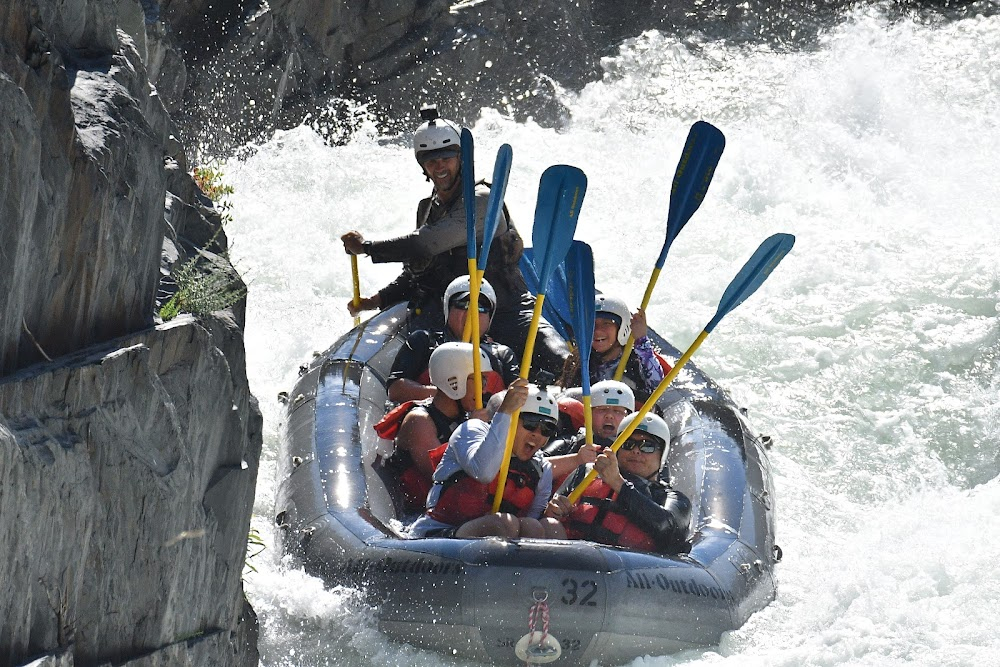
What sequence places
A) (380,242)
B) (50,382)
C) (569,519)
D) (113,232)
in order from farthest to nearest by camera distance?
(380,242), (569,519), (113,232), (50,382)

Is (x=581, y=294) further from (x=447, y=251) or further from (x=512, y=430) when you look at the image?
(x=447, y=251)

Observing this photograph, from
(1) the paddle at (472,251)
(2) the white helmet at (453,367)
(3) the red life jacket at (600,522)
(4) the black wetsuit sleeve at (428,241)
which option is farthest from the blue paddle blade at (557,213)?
(4) the black wetsuit sleeve at (428,241)

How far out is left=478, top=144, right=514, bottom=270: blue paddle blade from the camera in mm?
5359

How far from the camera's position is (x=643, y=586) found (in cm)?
501

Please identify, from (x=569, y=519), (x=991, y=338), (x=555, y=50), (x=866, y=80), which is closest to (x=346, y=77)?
(x=555, y=50)

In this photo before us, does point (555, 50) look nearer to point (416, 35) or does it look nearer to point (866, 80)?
point (416, 35)

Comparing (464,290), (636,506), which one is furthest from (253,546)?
(636,506)

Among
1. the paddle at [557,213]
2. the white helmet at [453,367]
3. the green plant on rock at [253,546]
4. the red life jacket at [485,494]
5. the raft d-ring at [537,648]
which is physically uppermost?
the paddle at [557,213]

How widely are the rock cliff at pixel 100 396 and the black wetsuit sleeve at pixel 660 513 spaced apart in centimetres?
174

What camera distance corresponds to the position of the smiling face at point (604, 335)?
20.9 ft

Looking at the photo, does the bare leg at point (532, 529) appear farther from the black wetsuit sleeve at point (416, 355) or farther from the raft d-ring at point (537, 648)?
the black wetsuit sleeve at point (416, 355)

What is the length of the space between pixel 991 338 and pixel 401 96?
687cm

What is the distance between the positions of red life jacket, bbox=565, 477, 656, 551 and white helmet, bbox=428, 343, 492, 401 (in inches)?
28.8

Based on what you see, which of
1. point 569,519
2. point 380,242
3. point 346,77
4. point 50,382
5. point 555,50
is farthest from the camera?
point 555,50
